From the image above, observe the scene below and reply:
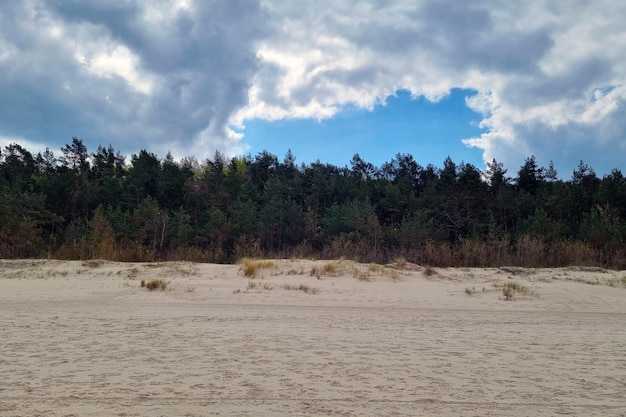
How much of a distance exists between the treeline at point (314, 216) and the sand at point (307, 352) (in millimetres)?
8579

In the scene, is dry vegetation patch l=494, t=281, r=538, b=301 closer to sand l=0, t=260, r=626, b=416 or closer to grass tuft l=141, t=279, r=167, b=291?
sand l=0, t=260, r=626, b=416

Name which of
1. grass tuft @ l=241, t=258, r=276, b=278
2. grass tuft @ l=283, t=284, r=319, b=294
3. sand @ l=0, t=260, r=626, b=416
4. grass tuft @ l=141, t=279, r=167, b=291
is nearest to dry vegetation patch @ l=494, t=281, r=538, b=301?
sand @ l=0, t=260, r=626, b=416

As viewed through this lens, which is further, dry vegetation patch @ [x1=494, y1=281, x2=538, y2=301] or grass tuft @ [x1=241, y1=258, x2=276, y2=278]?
grass tuft @ [x1=241, y1=258, x2=276, y2=278]

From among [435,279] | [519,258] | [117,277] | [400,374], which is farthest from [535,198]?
[400,374]

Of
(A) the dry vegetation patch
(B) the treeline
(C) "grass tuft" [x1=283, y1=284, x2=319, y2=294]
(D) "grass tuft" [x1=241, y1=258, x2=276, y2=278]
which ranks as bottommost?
(C) "grass tuft" [x1=283, y1=284, x2=319, y2=294]

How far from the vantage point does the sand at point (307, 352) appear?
3.58 meters

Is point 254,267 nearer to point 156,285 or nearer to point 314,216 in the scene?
point 156,285

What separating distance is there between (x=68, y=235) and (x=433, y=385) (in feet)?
114


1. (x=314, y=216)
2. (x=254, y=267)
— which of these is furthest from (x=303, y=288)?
(x=314, y=216)

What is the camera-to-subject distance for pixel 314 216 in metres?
38.9

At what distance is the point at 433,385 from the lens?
4000mm

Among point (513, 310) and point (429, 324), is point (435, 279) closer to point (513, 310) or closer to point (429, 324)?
point (513, 310)

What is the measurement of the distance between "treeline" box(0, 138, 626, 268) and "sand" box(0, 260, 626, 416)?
858 centimetres

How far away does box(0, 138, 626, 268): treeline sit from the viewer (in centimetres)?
1895
